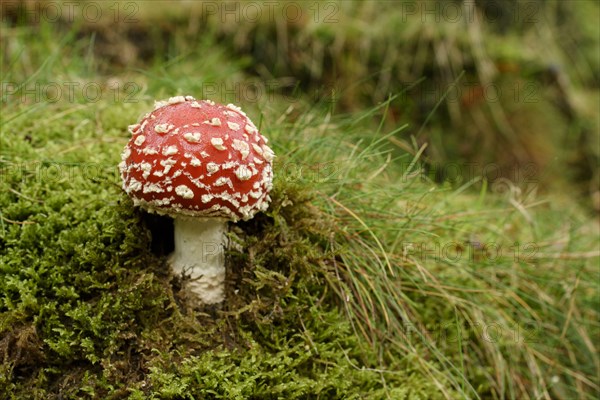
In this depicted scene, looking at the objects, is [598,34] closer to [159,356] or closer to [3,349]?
[159,356]

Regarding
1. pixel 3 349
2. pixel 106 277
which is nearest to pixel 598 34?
pixel 106 277

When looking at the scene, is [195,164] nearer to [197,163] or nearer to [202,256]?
[197,163]

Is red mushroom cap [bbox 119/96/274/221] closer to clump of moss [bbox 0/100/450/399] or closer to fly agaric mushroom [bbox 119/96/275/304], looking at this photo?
fly agaric mushroom [bbox 119/96/275/304]

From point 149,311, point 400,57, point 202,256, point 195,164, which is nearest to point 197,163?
point 195,164

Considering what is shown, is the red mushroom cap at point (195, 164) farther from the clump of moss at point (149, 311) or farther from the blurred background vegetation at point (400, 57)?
the blurred background vegetation at point (400, 57)

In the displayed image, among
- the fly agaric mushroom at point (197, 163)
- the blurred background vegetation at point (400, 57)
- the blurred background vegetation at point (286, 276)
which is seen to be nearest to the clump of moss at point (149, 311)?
the blurred background vegetation at point (286, 276)

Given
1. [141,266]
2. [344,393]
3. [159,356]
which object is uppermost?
[141,266]
